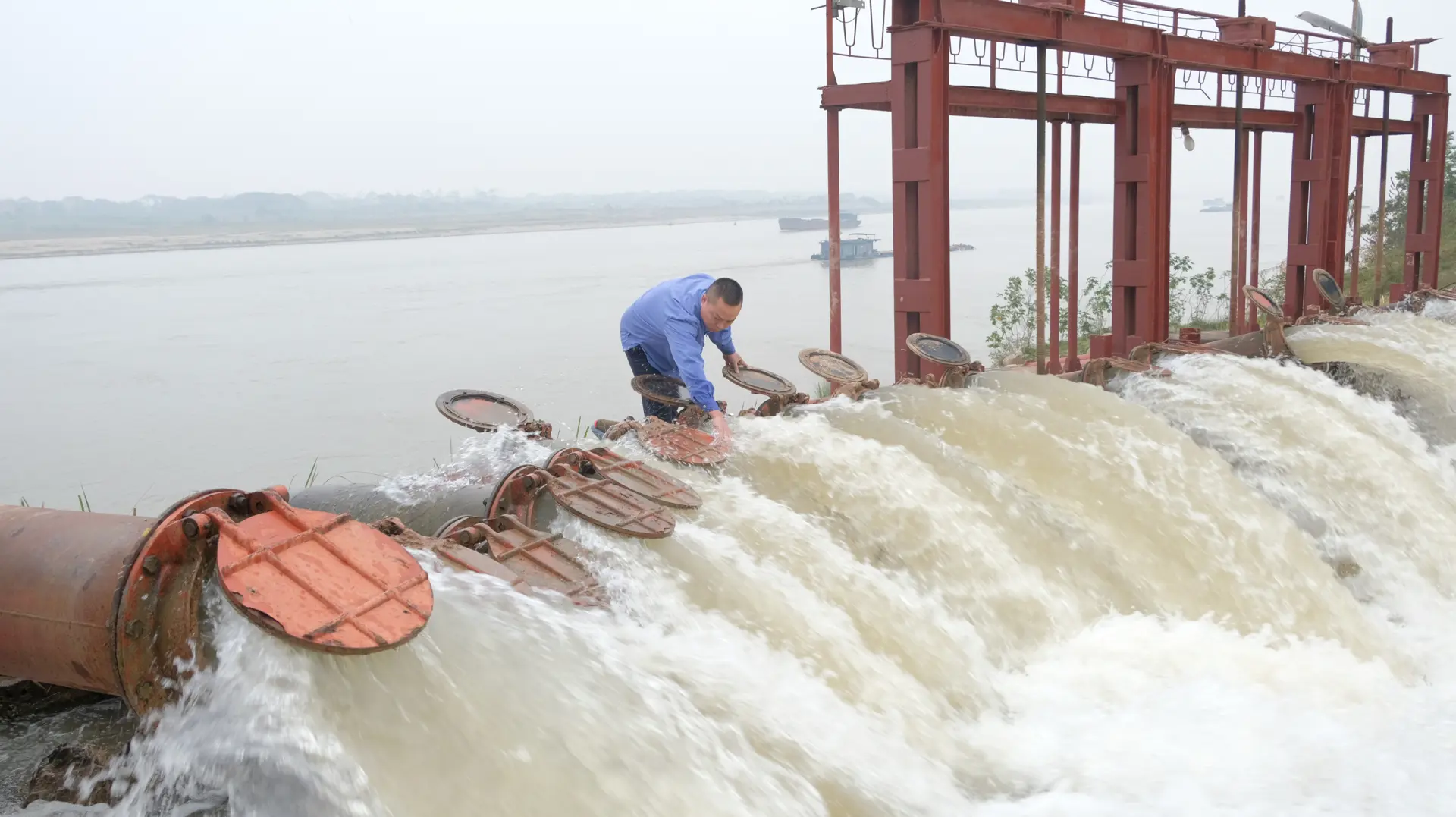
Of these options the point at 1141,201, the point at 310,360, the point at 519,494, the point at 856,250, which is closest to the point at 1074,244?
the point at 1141,201

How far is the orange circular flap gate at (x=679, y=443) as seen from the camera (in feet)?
17.9

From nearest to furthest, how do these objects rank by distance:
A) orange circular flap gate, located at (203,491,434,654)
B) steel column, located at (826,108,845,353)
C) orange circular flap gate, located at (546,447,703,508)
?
1. orange circular flap gate, located at (203,491,434,654)
2. orange circular flap gate, located at (546,447,703,508)
3. steel column, located at (826,108,845,353)

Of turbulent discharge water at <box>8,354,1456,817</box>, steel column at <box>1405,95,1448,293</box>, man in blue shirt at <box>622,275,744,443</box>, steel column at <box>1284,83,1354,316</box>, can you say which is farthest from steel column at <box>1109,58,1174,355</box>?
steel column at <box>1405,95,1448,293</box>

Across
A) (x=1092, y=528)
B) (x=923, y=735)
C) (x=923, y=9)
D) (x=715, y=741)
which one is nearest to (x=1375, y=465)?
(x=1092, y=528)

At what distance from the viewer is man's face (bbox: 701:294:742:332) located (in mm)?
5852

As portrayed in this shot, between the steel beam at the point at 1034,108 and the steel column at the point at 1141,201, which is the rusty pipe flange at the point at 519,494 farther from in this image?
the steel column at the point at 1141,201

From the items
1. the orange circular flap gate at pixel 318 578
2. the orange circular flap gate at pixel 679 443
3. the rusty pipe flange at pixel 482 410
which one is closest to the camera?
the orange circular flap gate at pixel 318 578

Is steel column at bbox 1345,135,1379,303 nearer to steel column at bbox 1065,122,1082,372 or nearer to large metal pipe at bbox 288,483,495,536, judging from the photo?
steel column at bbox 1065,122,1082,372

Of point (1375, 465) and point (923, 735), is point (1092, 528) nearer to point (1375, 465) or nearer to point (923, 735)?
point (923, 735)

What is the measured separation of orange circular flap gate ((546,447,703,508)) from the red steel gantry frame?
3.68m

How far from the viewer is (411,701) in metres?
2.85

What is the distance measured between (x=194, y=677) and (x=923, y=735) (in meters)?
2.47

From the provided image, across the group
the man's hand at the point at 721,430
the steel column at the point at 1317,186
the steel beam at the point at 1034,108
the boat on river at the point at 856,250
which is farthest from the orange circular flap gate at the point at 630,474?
the boat on river at the point at 856,250

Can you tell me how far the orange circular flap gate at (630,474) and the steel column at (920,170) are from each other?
3.56 m
